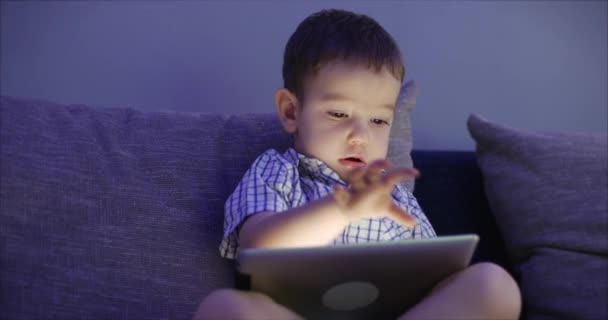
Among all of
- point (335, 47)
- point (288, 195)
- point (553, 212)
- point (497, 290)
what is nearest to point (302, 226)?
point (288, 195)

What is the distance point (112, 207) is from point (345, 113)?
1.44 feet

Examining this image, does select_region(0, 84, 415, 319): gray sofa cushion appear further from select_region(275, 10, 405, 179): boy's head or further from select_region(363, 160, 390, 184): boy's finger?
select_region(363, 160, 390, 184): boy's finger

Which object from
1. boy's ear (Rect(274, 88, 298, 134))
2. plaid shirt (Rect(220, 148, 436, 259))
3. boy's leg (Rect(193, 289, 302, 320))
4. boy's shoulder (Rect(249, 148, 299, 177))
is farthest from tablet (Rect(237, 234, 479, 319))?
boy's ear (Rect(274, 88, 298, 134))

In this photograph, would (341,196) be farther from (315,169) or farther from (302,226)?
(315,169)

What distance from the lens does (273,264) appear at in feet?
2.46

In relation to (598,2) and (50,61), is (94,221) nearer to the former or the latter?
(50,61)

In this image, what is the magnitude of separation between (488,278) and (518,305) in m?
0.06

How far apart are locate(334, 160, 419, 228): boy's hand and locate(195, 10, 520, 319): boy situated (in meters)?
0.02

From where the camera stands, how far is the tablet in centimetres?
74

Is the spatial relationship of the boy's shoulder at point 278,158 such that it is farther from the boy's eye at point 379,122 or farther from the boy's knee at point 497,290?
the boy's knee at point 497,290

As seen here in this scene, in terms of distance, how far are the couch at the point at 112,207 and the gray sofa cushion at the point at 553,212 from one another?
0.27 feet

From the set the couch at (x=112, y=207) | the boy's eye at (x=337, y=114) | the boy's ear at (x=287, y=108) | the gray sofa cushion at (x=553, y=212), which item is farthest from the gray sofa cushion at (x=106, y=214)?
the gray sofa cushion at (x=553, y=212)

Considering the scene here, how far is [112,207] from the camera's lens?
110 centimetres

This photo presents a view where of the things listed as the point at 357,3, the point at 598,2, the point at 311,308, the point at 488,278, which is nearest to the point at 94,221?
the point at 311,308
